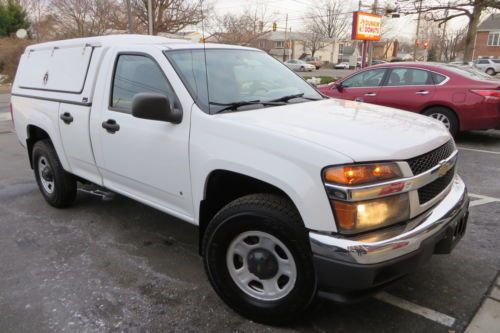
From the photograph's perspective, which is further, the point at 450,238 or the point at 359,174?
the point at 450,238

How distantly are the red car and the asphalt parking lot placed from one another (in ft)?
10.1

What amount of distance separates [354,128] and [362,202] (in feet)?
1.97

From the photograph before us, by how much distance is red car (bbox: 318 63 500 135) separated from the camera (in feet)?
24.6

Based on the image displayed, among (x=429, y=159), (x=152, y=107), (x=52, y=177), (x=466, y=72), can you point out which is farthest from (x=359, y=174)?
(x=466, y=72)

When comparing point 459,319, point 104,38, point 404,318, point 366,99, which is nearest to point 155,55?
point 104,38

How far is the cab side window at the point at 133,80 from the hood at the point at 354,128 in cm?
76

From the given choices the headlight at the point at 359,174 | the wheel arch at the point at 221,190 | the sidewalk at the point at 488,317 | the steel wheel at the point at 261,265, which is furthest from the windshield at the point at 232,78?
the sidewalk at the point at 488,317

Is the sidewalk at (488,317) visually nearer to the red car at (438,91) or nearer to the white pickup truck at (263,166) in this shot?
the white pickup truck at (263,166)

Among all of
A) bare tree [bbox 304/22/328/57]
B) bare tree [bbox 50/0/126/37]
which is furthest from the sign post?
bare tree [bbox 304/22/328/57]

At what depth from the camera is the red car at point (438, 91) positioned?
7488mm

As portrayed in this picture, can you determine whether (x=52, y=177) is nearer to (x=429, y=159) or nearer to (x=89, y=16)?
(x=429, y=159)

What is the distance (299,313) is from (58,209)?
3.38 meters

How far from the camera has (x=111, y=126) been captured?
357 centimetres

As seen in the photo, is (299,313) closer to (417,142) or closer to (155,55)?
(417,142)
